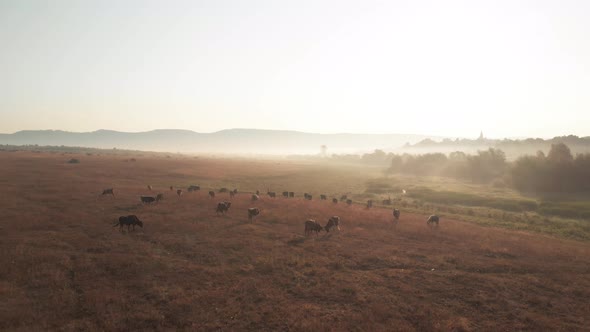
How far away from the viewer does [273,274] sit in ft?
59.4

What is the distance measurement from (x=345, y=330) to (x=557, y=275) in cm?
1651

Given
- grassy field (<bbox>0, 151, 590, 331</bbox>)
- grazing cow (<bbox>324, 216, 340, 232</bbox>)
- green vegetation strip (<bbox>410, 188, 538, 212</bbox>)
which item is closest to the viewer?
grassy field (<bbox>0, 151, 590, 331</bbox>)

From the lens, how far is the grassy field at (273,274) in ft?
44.1

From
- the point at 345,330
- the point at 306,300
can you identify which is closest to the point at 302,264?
the point at 306,300

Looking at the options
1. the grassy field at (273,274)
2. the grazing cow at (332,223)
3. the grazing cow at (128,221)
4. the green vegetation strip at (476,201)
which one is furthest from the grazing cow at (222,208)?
the green vegetation strip at (476,201)

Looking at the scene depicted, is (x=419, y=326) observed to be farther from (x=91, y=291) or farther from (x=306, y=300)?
(x=91, y=291)

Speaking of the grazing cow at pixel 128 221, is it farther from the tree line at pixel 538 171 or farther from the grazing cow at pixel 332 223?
the tree line at pixel 538 171

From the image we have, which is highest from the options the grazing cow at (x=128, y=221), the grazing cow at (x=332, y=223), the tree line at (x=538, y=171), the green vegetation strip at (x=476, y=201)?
the tree line at (x=538, y=171)

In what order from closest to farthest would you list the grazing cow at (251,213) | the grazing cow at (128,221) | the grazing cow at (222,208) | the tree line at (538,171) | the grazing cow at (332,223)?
the grazing cow at (128,221), the grazing cow at (332,223), the grazing cow at (251,213), the grazing cow at (222,208), the tree line at (538,171)

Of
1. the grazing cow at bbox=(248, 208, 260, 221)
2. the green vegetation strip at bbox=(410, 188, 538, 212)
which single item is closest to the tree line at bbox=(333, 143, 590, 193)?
the green vegetation strip at bbox=(410, 188, 538, 212)

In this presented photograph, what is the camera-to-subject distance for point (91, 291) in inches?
583

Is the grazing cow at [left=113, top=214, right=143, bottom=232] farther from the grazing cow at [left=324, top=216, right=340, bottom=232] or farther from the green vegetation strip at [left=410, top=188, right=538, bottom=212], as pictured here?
the green vegetation strip at [left=410, top=188, right=538, bottom=212]

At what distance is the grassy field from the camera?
13445 millimetres

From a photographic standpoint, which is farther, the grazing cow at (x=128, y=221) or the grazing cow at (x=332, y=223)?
the grazing cow at (x=332, y=223)
